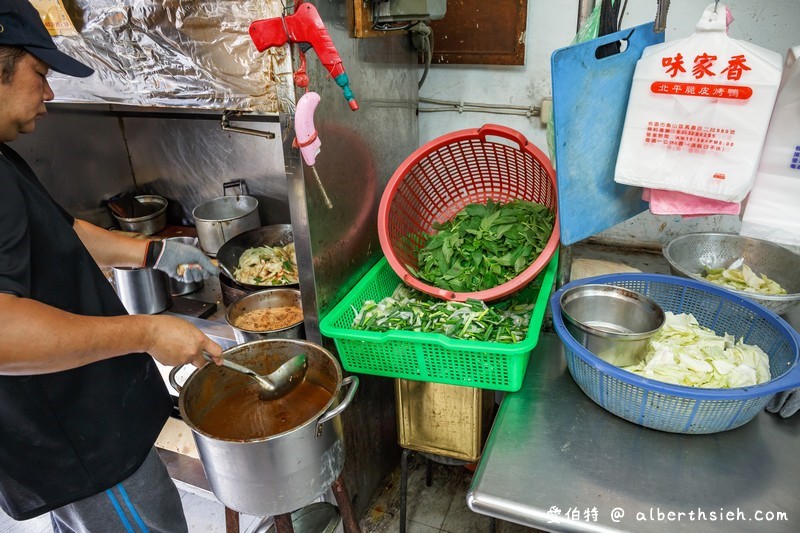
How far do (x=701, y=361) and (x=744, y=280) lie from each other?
541 mm

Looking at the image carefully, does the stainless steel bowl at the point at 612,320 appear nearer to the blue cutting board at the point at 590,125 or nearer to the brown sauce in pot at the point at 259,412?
the blue cutting board at the point at 590,125

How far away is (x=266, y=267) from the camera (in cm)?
231

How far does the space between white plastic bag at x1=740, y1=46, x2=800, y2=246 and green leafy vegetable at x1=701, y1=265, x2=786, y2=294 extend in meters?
0.42

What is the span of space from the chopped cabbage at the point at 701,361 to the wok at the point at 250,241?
4.59 ft

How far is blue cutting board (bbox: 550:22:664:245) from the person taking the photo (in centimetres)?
133

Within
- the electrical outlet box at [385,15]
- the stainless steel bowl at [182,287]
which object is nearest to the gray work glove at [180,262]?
the stainless steel bowl at [182,287]

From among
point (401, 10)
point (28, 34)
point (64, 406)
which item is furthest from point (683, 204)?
point (64, 406)

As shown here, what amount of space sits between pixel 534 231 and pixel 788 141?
0.76 meters

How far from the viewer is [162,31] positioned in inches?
66.4

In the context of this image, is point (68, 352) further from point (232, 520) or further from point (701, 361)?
point (701, 361)

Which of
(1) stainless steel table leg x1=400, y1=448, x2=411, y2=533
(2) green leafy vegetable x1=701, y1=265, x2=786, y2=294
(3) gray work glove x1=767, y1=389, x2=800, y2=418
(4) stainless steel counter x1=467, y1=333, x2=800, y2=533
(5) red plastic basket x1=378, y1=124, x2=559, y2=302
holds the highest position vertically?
(5) red plastic basket x1=378, y1=124, x2=559, y2=302

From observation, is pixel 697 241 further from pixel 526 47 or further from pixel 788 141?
pixel 526 47

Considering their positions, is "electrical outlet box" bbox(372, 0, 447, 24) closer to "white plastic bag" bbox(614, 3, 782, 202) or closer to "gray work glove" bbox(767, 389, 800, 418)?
"white plastic bag" bbox(614, 3, 782, 202)

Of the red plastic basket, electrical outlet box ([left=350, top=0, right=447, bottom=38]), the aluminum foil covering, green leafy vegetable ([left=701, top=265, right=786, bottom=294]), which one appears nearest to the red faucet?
the aluminum foil covering
